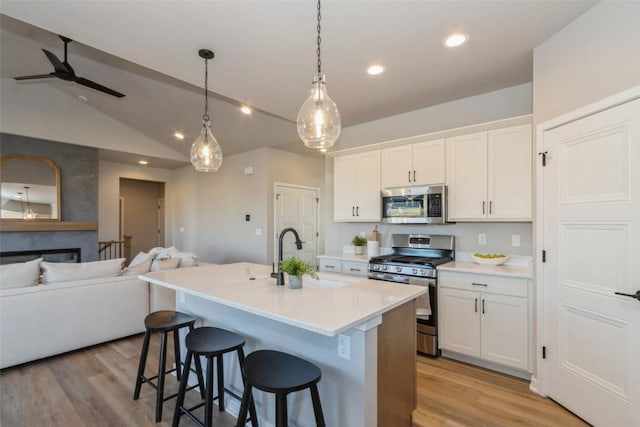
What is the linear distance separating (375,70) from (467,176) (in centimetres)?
143

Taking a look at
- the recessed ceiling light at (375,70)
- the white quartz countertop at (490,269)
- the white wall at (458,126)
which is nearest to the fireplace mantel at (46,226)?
the white wall at (458,126)

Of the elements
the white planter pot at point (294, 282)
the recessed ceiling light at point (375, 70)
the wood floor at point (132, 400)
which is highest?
the recessed ceiling light at point (375, 70)

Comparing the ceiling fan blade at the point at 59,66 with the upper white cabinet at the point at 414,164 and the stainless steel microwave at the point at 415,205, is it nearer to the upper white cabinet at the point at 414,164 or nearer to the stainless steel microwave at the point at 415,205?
the upper white cabinet at the point at 414,164

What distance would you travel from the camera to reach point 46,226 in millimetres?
5180

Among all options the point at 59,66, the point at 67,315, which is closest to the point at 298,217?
the point at 67,315

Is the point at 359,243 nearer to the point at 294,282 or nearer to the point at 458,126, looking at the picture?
the point at 458,126

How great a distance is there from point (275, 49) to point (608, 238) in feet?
8.82

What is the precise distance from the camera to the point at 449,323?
298 centimetres

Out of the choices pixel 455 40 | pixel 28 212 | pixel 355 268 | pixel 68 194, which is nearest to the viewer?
pixel 455 40

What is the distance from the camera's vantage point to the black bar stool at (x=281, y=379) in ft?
4.48

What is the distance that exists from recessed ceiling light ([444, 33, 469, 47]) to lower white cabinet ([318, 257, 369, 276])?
2.31 metres

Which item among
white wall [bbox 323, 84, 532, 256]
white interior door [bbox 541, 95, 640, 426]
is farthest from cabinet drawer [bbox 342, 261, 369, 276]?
white interior door [bbox 541, 95, 640, 426]

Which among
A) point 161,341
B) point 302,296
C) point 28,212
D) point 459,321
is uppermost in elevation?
point 28,212

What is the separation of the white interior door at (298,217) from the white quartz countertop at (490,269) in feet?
9.85
